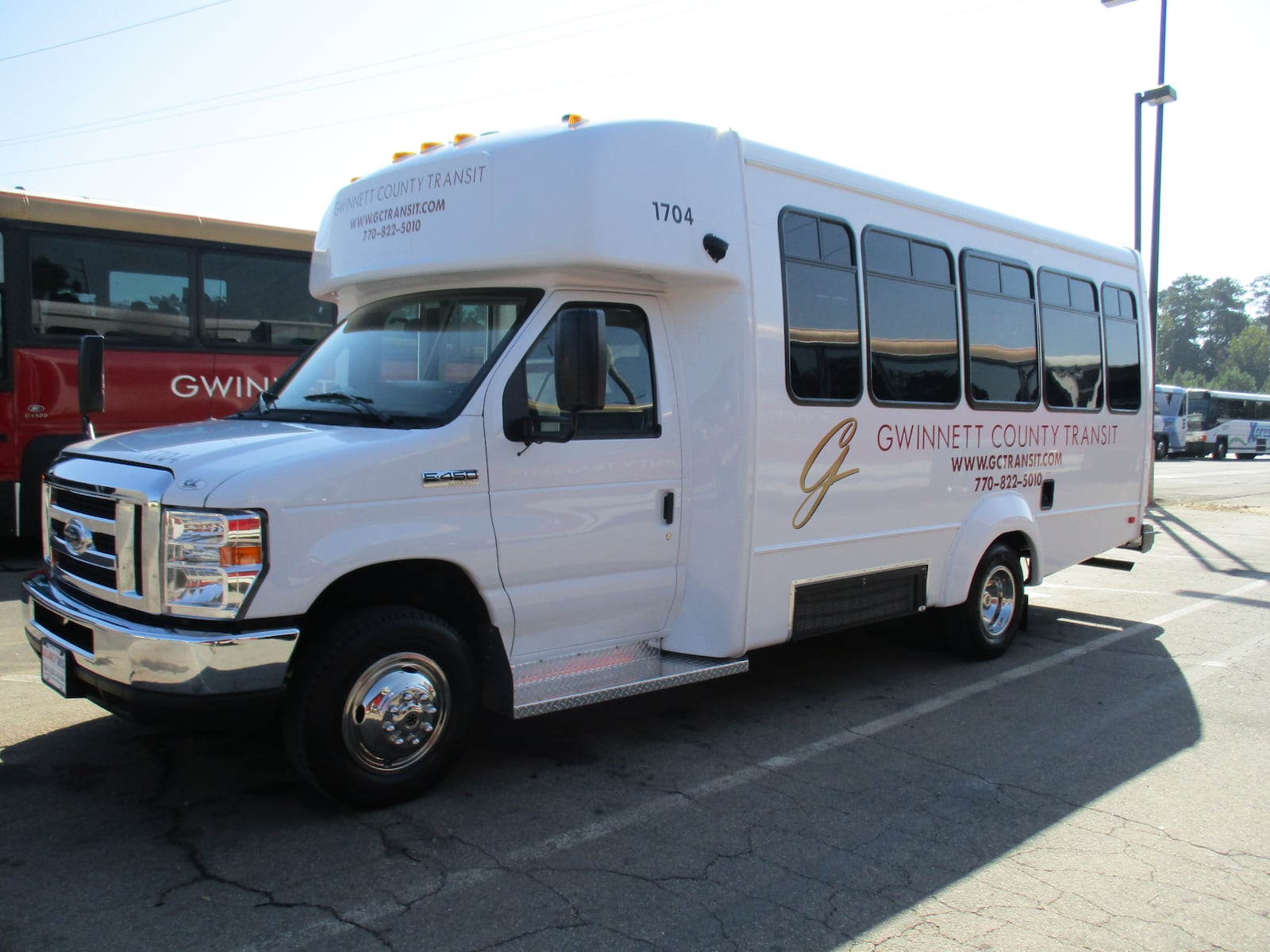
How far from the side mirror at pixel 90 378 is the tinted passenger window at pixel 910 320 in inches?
175

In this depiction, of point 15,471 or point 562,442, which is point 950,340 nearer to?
point 562,442

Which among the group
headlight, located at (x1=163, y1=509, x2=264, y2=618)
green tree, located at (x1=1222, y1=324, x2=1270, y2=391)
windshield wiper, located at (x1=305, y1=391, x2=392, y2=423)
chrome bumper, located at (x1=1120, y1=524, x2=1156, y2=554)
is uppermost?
green tree, located at (x1=1222, y1=324, x2=1270, y2=391)

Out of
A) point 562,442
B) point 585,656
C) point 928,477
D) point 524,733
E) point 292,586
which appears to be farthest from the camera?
point 928,477

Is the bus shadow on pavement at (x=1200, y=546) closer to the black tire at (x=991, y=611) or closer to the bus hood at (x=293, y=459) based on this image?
the black tire at (x=991, y=611)

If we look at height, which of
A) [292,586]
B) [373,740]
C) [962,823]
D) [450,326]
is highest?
[450,326]

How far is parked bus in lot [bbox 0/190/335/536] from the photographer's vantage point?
9.71 m

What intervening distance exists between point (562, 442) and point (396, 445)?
83cm

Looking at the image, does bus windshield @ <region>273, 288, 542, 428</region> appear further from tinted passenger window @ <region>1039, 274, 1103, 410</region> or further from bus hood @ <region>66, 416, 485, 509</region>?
tinted passenger window @ <region>1039, 274, 1103, 410</region>

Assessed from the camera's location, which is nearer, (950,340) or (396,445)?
(396,445)

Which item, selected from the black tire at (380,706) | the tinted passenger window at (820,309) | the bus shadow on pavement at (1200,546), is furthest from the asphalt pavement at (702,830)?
the bus shadow on pavement at (1200,546)

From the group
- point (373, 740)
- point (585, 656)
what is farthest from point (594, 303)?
point (373, 740)

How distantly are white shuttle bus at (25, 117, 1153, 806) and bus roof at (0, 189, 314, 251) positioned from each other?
17.3 ft

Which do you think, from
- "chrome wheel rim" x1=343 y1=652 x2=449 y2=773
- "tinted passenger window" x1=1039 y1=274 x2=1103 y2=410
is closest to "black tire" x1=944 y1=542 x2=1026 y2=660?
"tinted passenger window" x1=1039 y1=274 x2=1103 y2=410

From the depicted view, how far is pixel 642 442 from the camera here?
513cm
